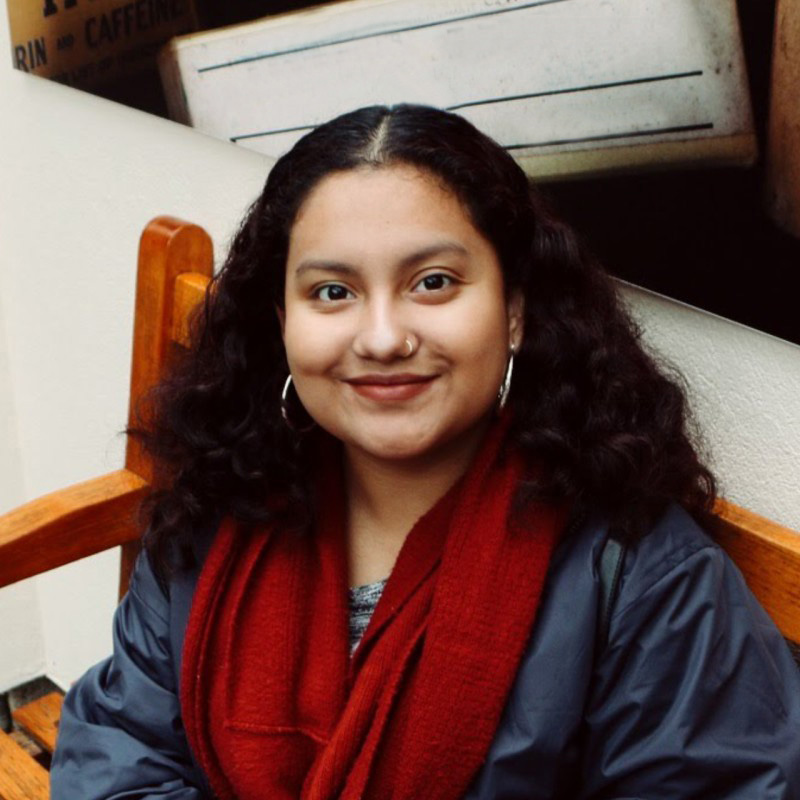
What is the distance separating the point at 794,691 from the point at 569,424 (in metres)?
0.31

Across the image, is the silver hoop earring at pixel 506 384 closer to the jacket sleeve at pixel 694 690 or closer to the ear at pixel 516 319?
the ear at pixel 516 319

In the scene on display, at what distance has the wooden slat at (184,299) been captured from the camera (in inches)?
62.5

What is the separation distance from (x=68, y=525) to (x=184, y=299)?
0.32m

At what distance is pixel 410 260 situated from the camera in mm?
1109

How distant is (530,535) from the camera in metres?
1.16

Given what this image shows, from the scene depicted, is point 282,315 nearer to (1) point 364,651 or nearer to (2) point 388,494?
(2) point 388,494

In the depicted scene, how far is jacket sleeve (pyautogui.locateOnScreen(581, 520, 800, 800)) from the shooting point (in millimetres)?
1075

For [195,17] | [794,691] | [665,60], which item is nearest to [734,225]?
[665,60]

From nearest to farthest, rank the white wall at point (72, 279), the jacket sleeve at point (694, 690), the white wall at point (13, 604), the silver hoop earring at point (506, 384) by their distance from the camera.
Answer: the jacket sleeve at point (694, 690)
the silver hoop earring at point (506, 384)
the white wall at point (72, 279)
the white wall at point (13, 604)

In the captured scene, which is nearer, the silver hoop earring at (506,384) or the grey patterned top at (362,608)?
the silver hoop earring at (506,384)

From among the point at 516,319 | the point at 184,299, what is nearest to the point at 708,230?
the point at 516,319

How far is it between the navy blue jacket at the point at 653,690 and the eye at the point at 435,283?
26 cm

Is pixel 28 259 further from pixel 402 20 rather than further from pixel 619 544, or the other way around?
pixel 619 544

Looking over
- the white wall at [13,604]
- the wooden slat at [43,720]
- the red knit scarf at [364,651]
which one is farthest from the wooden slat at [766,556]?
the white wall at [13,604]
